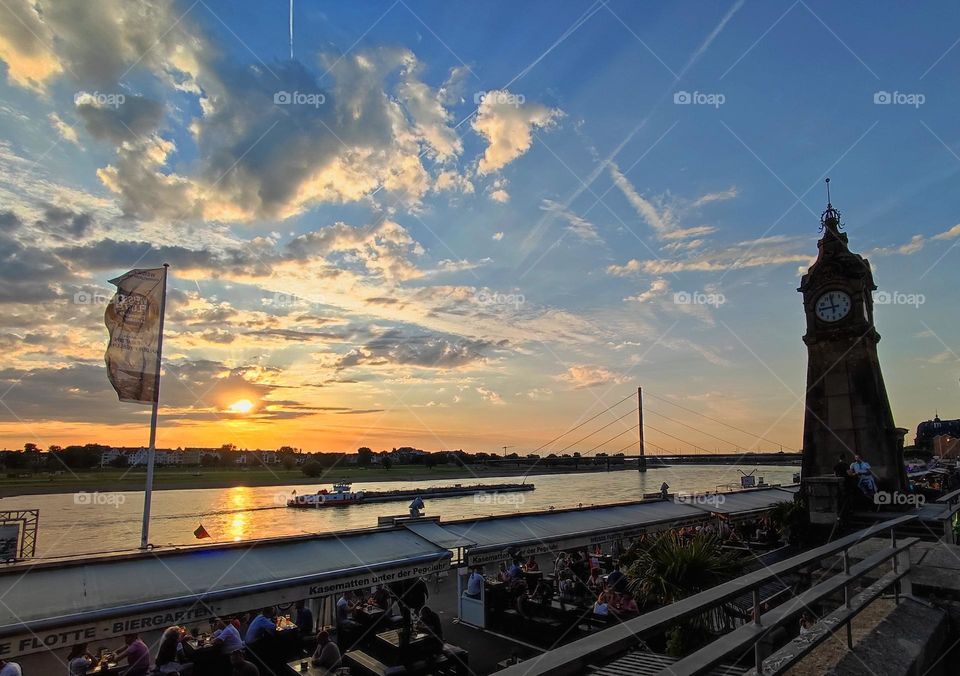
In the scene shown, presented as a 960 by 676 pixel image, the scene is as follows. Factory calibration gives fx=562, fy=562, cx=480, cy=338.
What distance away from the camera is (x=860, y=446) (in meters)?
16.7

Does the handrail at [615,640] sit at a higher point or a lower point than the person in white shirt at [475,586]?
higher

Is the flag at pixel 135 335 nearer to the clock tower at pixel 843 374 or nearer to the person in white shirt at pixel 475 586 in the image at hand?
the person in white shirt at pixel 475 586

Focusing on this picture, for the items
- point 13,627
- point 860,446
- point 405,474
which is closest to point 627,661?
point 13,627

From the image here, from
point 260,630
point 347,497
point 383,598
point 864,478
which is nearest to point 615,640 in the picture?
point 260,630

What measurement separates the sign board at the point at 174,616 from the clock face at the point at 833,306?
15.0 metres

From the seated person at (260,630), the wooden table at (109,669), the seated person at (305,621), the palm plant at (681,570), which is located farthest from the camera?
the seated person at (305,621)

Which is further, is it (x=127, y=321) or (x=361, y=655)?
(x=127, y=321)

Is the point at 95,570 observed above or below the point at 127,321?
below

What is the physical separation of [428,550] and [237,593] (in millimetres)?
4478

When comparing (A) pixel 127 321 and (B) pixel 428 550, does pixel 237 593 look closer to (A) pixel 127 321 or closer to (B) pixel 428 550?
(B) pixel 428 550

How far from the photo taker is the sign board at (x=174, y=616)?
23.9ft

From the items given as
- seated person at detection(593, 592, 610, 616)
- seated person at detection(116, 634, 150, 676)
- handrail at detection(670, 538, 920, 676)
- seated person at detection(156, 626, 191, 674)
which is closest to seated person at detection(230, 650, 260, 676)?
seated person at detection(156, 626, 191, 674)

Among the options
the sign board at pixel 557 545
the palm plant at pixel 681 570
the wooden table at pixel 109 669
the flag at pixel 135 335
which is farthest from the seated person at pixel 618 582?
the flag at pixel 135 335

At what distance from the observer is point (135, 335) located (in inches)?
622
